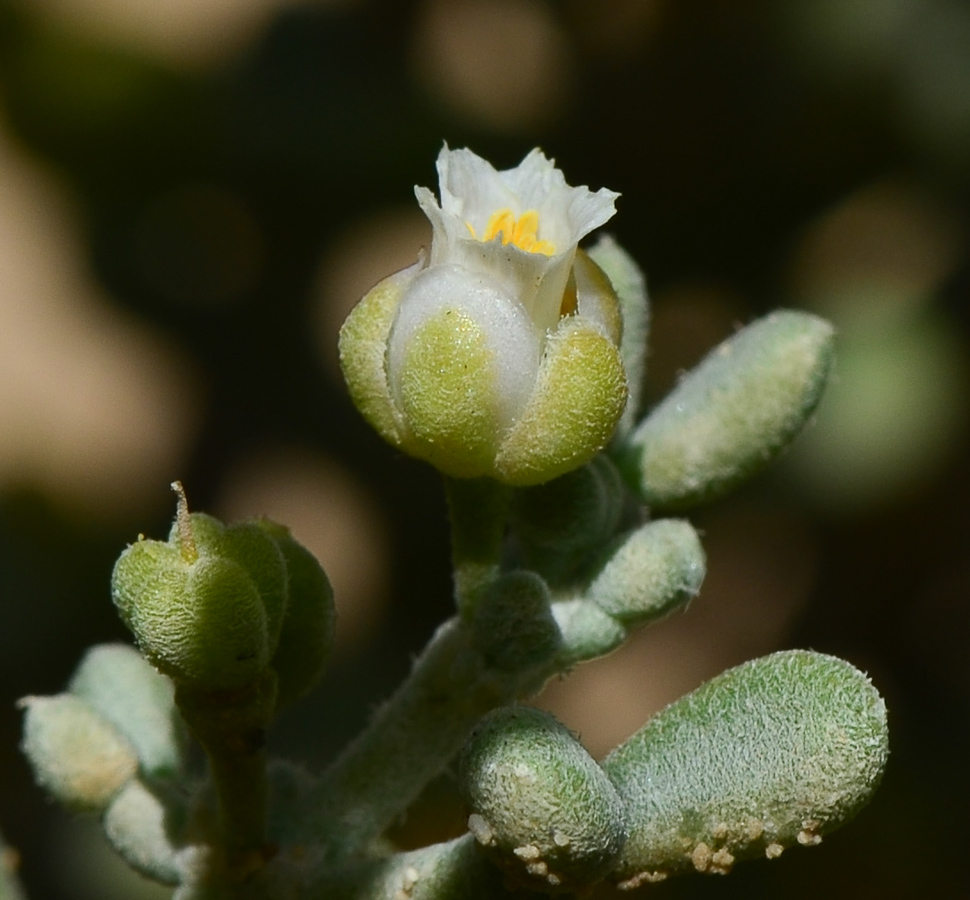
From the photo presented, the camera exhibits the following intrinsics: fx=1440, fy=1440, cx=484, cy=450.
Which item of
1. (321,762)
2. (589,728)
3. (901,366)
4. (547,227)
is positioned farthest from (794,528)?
(547,227)

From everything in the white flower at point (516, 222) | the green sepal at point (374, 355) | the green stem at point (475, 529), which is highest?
the white flower at point (516, 222)

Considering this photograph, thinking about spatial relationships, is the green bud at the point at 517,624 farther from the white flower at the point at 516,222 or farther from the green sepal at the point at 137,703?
the green sepal at the point at 137,703

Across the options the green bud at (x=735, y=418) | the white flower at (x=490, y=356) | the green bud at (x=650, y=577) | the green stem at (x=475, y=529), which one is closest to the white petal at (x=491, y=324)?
the white flower at (x=490, y=356)

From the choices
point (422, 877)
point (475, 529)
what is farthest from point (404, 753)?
point (475, 529)

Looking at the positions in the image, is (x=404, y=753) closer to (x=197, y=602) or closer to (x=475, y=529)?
(x=475, y=529)

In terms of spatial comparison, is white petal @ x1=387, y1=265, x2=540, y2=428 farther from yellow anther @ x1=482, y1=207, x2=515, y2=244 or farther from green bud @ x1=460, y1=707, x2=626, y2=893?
green bud @ x1=460, y1=707, x2=626, y2=893

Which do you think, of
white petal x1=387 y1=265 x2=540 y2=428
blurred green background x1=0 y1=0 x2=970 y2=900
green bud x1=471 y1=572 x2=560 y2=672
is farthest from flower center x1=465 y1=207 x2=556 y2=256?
blurred green background x1=0 y1=0 x2=970 y2=900
